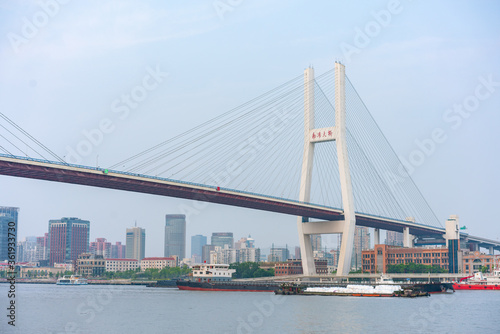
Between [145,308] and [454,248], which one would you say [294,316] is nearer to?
[145,308]

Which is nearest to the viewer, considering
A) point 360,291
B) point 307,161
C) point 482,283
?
point 360,291

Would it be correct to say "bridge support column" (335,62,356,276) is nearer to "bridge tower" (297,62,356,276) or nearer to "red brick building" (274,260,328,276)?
"bridge tower" (297,62,356,276)

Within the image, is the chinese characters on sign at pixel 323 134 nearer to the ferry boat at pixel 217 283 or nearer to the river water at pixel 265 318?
the ferry boat at pixel 217 283

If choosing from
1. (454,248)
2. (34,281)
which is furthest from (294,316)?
(34,281)

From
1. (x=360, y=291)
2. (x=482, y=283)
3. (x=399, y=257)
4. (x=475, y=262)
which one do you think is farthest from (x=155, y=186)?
(x=475, y=262)

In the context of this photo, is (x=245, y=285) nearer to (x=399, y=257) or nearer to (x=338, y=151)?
(x=338, y=151)

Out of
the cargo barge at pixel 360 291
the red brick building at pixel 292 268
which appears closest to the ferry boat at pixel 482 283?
the cargo barge at pixel 360 291

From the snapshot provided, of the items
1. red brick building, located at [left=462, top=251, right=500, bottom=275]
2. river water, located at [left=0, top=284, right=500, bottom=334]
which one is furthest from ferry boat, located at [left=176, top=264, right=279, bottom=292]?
red brick building, located at [left=462, top=251, right=500, bottom=275]
